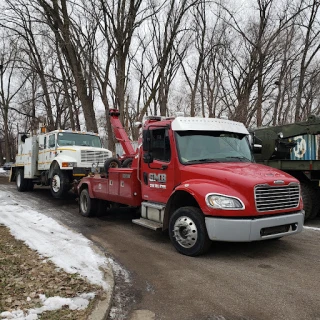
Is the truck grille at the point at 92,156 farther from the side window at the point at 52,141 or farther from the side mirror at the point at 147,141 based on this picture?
the side mirror at the point at 147,141

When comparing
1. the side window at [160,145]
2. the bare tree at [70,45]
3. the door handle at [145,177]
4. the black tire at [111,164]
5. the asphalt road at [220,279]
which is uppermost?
the bare tree at [70,45]

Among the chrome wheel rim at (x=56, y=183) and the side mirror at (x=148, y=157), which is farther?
the chrome wheel rim at (x=56, y=183)

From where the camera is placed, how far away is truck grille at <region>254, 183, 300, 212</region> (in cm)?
509

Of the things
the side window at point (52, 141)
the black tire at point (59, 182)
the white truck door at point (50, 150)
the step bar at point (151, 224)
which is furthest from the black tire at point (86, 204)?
the side window at point (52, 141)

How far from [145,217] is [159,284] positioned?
2512mm

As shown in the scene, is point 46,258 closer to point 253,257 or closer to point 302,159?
point 253,257

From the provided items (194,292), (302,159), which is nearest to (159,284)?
(194,292)

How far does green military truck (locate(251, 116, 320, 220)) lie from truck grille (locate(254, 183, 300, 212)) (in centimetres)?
229

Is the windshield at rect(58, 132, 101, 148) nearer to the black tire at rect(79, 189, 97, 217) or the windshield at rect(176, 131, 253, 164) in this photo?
the black tire at rect(79, 189, 97, 217)

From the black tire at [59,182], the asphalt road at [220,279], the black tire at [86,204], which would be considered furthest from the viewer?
the black tire at [59,182]

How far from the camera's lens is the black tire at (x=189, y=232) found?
5.38 meters

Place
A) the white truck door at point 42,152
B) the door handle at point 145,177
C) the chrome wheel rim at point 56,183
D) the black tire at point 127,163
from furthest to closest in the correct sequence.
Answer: the white truck door at point 42,152 → the chrome wheel rim at point 56,183 → the black tire at point 127,163 → the door handle at point 145,177

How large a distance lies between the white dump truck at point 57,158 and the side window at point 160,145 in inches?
149

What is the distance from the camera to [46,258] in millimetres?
5156
